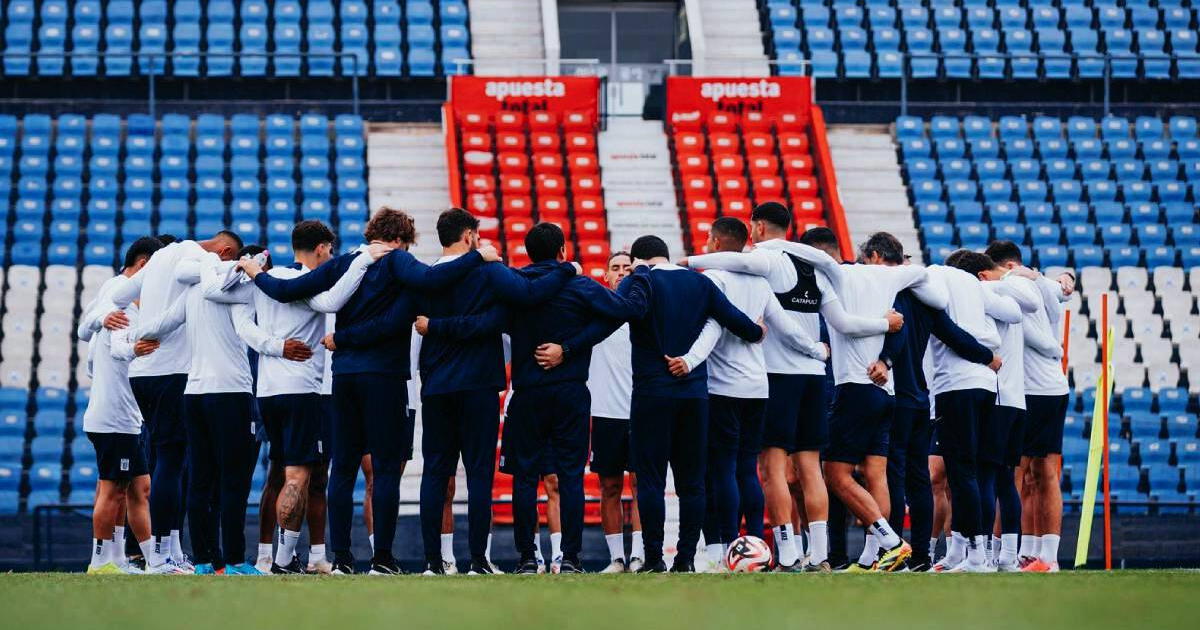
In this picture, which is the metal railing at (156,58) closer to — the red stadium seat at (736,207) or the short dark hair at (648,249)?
the red stadium seat at (736,207)

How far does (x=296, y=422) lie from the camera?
940 centimetres

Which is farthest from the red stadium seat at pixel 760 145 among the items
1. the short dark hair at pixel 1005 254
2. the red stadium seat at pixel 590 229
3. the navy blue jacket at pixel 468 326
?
the navy blue jacket at pixel 468 326

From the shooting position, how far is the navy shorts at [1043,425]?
36.3ft

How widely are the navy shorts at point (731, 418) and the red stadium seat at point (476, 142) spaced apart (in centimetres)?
1380

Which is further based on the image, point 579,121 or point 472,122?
point 579,121

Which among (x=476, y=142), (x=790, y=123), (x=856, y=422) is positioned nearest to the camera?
(x=856, y=422)

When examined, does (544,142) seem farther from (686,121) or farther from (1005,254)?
(1005,254)

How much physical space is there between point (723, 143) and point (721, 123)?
2.03ft

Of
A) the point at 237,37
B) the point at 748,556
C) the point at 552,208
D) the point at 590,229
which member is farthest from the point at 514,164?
the point at 748,556

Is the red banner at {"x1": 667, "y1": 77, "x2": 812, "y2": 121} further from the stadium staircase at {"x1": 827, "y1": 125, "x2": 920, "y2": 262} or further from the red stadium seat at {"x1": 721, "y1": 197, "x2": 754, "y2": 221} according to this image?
the red stadium seat at {"x1": 721, "y1": 197, "x2": 754, "y2": 221}

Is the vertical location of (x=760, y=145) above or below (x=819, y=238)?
above

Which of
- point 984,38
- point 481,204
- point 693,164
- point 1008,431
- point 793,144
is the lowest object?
point 1008,431

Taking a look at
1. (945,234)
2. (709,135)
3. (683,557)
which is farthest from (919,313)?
(709,135)

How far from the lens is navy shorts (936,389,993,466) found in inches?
403
